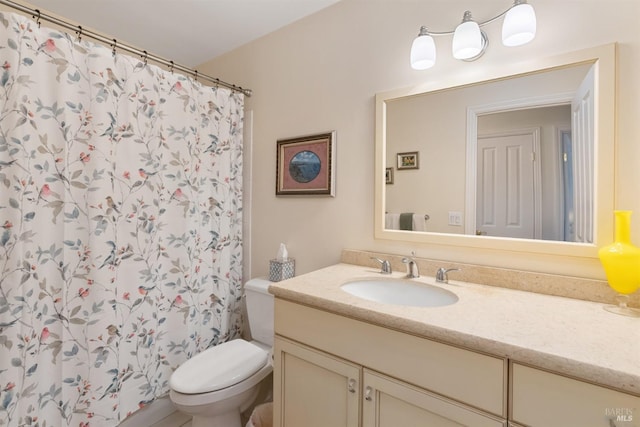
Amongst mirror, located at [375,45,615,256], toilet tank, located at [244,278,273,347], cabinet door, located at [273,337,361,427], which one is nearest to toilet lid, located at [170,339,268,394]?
toilet tank, located at [244,278,273,347]

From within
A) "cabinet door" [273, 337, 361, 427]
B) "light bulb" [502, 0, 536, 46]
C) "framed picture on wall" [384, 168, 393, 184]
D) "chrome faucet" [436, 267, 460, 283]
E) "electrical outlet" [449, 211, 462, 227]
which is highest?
"light bulb" [502, 0, 536, 46]

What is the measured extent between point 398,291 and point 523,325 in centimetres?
53

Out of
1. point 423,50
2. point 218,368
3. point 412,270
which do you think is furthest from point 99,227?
point 423,50

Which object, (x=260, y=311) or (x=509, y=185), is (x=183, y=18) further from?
(x=509, y=185)

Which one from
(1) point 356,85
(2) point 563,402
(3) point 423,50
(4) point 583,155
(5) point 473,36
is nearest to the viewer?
(2) point 563,402

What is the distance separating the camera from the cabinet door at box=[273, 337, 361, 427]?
969mm

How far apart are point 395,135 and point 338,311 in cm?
91

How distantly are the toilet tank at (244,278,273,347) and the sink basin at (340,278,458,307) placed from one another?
0.61 m

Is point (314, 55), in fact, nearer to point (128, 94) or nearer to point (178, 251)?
point (128, 94)

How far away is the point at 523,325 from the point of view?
802 mm

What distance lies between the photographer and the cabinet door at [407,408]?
30.0 inches

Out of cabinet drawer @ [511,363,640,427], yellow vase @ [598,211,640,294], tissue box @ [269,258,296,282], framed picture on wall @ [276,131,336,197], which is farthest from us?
tissue box @ [269,258,296,282]

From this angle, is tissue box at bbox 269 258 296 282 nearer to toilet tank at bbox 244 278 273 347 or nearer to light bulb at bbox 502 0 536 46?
toilet tank at bbox 244 278 273 347

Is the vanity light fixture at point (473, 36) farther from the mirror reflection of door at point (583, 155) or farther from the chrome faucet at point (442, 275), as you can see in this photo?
the chrome faucet at point (442, 275)
